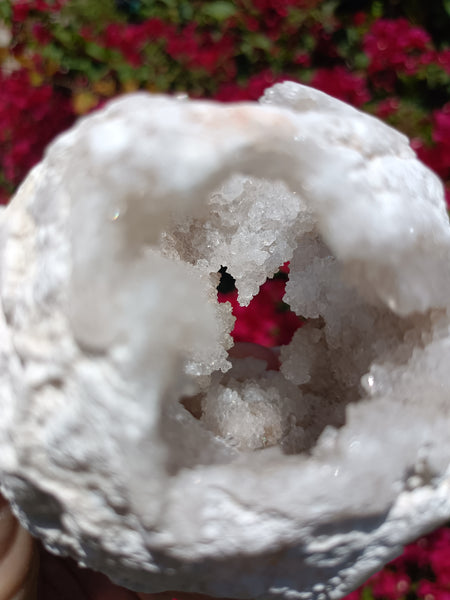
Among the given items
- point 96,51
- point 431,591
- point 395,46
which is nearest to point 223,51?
point 96,51

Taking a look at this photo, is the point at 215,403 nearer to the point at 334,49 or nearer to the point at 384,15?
the point at 334,49

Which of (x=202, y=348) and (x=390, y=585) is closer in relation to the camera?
(x=202, y=348)

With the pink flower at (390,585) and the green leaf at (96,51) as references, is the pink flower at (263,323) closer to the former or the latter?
the pink flower at (390,585)

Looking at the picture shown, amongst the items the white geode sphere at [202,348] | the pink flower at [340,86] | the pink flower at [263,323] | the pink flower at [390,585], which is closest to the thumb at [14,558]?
the white geode sphere at [202,348]

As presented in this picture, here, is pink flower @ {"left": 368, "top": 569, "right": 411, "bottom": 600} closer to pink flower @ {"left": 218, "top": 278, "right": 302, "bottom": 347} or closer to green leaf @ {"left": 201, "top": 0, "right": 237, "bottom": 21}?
pink flower @ {"left": 218, "top": 278, "right": 302, "bottom": 347}

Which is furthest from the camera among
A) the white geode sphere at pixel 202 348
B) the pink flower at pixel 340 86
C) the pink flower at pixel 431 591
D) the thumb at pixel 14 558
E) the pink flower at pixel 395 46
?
the pink flower at pixel 395 46

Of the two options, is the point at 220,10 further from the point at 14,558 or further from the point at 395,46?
the point at 14,558
